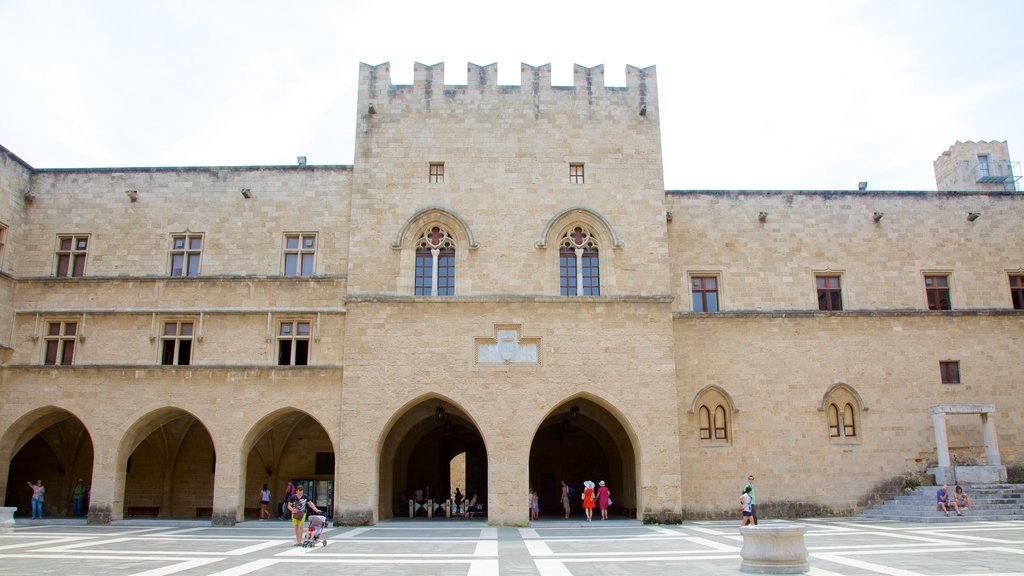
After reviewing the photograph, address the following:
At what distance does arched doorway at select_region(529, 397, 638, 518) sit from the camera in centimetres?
2611

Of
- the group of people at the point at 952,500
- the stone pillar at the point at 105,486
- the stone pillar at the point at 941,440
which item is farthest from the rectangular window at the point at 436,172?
the group of people at the point at 952,500

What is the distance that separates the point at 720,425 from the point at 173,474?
1809cm

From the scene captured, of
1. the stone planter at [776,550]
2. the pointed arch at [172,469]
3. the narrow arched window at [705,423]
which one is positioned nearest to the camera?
the stone planter at [776,550]

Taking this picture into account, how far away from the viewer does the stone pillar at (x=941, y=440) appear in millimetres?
22172

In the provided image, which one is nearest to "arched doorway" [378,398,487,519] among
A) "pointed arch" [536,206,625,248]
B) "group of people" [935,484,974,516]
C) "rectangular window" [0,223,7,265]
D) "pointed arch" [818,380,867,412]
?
"pointed arch" [536,206,625,248]

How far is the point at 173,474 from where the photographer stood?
25.1m

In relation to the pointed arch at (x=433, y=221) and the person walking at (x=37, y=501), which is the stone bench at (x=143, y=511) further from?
the pointed arch at (x=433, y=221)

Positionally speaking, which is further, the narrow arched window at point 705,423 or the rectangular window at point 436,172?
the rectangular window at point 436,172

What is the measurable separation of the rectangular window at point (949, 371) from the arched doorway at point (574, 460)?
10525 mm

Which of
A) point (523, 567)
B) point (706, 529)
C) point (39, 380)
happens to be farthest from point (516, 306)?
point (39, 380)

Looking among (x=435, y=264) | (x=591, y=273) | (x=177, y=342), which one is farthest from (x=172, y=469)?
(x=591, y=273)

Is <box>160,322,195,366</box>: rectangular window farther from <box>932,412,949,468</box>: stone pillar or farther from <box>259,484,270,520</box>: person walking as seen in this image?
<box>932,412,949,468</box>: stone pillar

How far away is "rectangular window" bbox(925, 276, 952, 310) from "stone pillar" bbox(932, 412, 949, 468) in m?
3.93

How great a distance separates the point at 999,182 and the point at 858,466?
14456 mm
